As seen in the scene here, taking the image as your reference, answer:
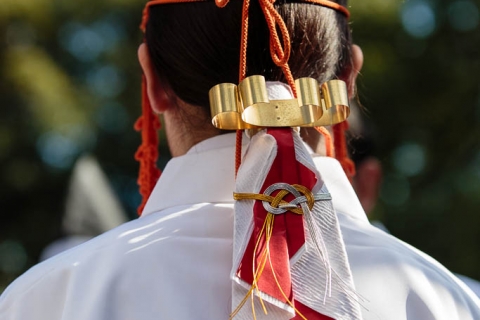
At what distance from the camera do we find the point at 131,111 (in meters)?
6.23

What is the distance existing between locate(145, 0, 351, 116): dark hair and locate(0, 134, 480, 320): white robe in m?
0.11

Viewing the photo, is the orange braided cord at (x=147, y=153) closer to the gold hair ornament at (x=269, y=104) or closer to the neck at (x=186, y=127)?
the neck at (x=186, y=127)

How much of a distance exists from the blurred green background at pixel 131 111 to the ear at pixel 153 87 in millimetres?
3706

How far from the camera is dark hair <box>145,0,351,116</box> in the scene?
134 centimetres

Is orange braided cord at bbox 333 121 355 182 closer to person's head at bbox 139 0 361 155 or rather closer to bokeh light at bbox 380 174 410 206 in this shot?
person's head at bbox 139 0 361 155

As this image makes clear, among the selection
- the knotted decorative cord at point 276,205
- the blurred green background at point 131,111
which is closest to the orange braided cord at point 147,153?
the knotted decorative cord at point 276,205

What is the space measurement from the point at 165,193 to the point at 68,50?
5.46m

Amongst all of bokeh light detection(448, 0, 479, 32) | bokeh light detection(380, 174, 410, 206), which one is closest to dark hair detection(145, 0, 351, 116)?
bokeh light detection(380, 174, 410, 206)

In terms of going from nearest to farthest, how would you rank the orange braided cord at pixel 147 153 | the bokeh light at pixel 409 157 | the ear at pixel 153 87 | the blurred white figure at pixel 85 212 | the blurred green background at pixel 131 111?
1. the ear at pixel 153 87
2. the orange braided cord at pixel 147 153
3. the blurred white figure at pixel 85 212
4. the blurred green background at pixel 131 111
5. the bokeh light at pixel 409 157

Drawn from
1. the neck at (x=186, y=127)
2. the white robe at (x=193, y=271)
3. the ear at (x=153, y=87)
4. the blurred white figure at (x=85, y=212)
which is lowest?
the blurred white figure at (x=85, y=212)

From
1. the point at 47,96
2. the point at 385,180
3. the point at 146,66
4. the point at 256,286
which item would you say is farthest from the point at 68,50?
the point at 256,286

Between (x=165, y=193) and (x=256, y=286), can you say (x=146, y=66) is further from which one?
(x=256, y=286)

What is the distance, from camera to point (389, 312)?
1.23 m

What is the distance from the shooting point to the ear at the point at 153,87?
57.6 inches
